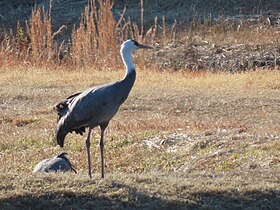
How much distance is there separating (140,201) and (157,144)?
370 centimetres

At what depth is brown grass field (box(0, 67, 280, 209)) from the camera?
830cm

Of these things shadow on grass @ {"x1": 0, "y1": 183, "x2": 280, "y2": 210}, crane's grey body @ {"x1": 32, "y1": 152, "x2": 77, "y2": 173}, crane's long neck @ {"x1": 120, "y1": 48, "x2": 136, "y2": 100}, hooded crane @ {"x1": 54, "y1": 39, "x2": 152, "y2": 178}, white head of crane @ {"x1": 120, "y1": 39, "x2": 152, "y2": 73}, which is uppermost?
white head of crane @ {"x1": 120, "y1": 39, "x2": 152, "y2": 73}

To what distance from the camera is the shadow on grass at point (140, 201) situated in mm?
8133

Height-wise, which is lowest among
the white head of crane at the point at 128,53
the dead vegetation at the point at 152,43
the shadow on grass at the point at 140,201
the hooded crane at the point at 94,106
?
the dead vegetation at the point at 152,43

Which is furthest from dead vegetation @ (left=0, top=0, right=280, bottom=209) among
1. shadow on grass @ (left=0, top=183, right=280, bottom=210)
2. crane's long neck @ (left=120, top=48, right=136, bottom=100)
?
crane's long neck @ (left=120, top=48, right=136, bottom=100)

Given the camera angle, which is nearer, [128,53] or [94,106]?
[94,106]

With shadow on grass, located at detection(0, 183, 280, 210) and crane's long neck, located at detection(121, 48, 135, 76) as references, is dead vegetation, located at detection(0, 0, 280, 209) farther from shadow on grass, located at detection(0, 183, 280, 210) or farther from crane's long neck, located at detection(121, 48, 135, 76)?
crane's long neck, located at detection(121, 48, 135, 76)

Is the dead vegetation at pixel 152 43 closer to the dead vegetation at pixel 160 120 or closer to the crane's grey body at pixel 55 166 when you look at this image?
the dead vegetation at pixel 160 120

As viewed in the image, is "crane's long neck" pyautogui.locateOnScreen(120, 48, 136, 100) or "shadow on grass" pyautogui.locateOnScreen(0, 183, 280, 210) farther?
"crane's long neck" pyautogui.locateOnScreen(120, 48, 136, 100)

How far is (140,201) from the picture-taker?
26.8 ft

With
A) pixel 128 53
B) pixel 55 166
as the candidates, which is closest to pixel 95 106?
pixel 128 53

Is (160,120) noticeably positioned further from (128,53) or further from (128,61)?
(128,61)

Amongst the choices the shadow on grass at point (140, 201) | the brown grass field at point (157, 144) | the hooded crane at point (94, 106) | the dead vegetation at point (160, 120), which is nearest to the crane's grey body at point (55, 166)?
the brown grass field at point (157, 144)

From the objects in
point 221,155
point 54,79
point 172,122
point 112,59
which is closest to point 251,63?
point 112,59
